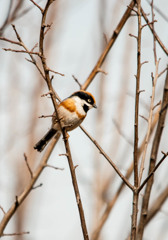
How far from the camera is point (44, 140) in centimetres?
412

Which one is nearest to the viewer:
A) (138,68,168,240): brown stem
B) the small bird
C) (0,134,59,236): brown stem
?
(138,68,168,240): brown stem

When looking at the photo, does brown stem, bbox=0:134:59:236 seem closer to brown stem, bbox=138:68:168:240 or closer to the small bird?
the small bird

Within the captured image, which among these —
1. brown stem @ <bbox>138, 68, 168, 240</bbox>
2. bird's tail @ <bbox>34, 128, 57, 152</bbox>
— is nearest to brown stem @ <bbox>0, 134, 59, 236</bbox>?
bird's tail @ <bbox>34, 128, 57, 152</bbox>

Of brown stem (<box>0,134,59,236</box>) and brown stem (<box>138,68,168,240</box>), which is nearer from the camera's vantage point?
brown stem (<box>138,68,168,240</box>)

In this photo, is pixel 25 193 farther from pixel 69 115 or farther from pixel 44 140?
pixel 69 115

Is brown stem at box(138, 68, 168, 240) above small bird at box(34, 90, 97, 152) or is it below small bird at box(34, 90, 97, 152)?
below

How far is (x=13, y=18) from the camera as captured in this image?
3139 millimetres

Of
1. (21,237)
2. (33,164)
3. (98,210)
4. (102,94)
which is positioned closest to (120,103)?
(102,94)

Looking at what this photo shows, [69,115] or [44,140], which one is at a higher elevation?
[69,115]

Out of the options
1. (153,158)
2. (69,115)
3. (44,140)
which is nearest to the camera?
(153,158)

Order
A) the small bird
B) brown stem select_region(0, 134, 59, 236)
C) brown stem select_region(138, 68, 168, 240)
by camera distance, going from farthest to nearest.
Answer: the small bird → brown stem select_region(0, 134, 59, 236) → brown stem select_region(138, 68, 168, 240)

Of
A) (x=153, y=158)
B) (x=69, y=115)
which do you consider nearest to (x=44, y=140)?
(x=69, y=115)

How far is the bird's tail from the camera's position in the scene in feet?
13.4

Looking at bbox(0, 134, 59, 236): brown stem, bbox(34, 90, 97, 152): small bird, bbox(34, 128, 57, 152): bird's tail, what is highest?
bbox(34, 90, 97, 152): small bird
